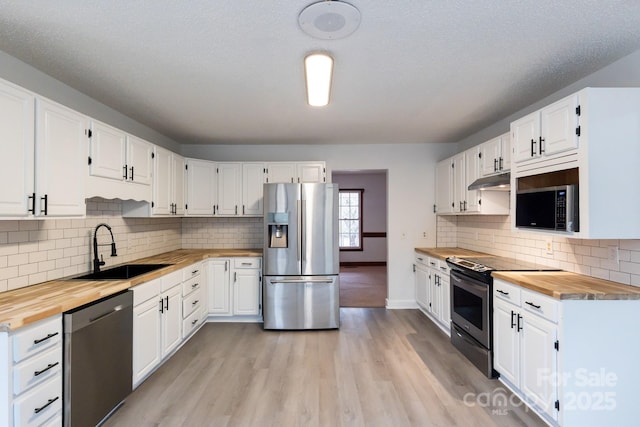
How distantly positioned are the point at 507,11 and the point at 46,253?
3374 millimetres

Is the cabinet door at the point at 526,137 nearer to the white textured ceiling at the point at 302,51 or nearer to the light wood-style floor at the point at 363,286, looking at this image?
the white textured ceiling at the point at 302,51

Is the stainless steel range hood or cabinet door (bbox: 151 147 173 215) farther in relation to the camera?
cabinet door (bbox: 151 147 173 215)

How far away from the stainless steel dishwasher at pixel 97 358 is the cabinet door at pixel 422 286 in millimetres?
3399

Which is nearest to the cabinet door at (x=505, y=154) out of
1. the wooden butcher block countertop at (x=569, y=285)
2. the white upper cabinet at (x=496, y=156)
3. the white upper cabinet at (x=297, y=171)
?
the white upper cabinet at (x=496, y=156)

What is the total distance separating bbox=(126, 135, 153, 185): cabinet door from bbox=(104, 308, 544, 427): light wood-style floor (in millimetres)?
1809

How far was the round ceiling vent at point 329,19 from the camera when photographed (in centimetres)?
160

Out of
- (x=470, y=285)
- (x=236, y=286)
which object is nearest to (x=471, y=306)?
(x=470, y=285)

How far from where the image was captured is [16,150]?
1809mm

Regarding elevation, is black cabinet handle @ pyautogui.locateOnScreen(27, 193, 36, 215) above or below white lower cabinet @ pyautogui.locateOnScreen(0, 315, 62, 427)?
above

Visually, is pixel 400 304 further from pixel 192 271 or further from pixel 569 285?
pixel 192 271

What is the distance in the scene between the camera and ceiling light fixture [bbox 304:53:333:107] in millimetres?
2029

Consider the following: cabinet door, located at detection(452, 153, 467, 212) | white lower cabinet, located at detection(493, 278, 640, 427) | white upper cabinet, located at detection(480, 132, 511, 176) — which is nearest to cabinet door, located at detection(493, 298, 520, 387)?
white lower cabinet, located at detection(493, 278, 640, 427)

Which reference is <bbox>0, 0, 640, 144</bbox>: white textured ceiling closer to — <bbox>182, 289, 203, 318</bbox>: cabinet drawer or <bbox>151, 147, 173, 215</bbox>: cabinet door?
<bbox>151, 147, 173, 215</bbox>: cabinet door

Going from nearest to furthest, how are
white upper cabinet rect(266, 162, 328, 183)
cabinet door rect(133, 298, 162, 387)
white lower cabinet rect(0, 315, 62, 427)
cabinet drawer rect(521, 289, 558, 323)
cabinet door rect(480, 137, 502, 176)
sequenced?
white lower cabinet rect(0, 315, 62, 427), cabinet drawer rect(521, 289, 558, 323), cabinet door rect(133, 298, 162, 387), cabinet door rect(480, 137, 502, 176), white upper cabinet rect(266, 162, 328, 183)
